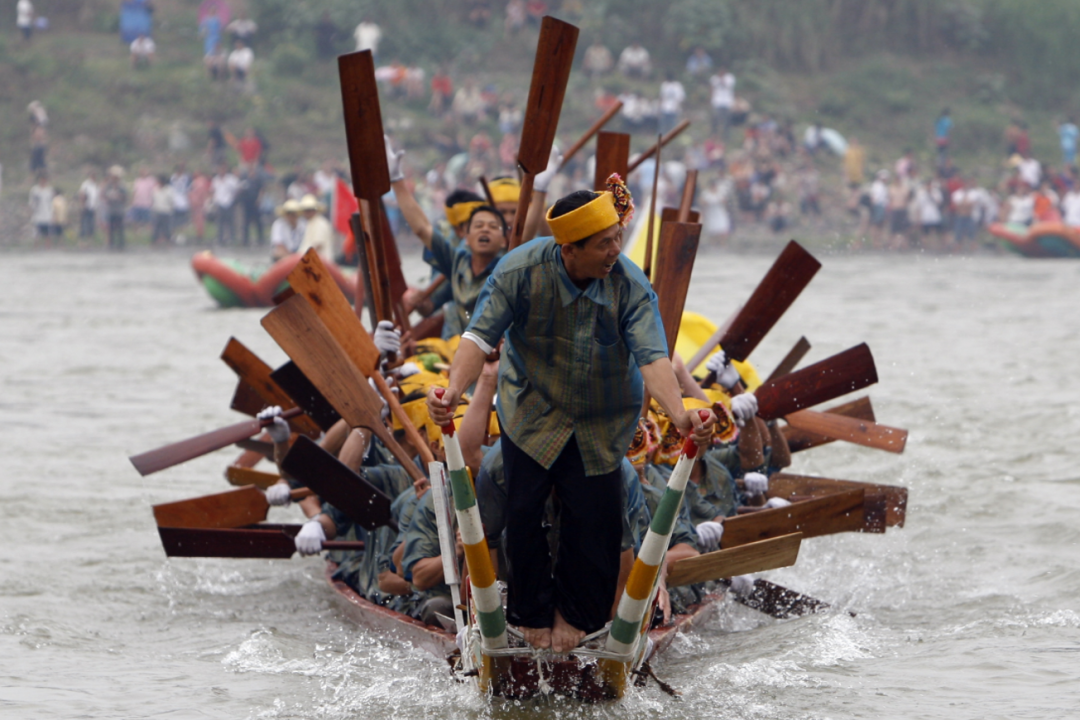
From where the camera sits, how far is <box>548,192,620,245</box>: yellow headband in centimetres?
440

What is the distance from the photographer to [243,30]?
3120 centimetres

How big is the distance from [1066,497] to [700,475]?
3.74 meters

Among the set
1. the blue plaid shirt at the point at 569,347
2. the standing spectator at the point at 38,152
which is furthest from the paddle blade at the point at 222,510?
the standing spectator at the point at 38,152

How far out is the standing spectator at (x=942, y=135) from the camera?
28.9 metres

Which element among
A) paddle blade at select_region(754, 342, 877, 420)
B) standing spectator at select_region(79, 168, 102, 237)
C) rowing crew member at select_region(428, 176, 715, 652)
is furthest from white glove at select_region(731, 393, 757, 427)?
standing spectator at select_region(79, 168, 102, 237)

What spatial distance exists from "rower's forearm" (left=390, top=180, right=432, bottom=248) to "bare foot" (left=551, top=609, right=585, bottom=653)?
10.9ft

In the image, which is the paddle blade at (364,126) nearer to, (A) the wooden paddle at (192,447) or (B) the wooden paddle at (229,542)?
(A) the wooden paddle at (192,447)

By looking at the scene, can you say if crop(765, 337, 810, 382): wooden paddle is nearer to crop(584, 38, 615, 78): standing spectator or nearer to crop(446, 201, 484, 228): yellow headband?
crop(446, 201, 484, 228): yellow headband

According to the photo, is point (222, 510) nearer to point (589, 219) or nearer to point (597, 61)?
point (589, 219)

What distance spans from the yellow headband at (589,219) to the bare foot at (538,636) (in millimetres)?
1312

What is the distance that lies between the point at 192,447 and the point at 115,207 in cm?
2014

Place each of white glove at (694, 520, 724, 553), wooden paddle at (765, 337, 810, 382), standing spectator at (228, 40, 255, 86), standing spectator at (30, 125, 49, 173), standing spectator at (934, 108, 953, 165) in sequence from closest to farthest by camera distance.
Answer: white glove at (694, 520, 724, 553) → wooden paddle at (765, 337, 810, 382) → standing spectator at (30, 125, 49, 173) → standing spectator at (934, 108, 953, 165) → standing spectator at (228, 40, 255, 86)

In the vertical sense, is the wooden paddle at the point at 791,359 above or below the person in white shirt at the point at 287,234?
above

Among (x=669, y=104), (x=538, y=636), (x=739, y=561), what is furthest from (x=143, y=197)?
(x=538, y=636)
